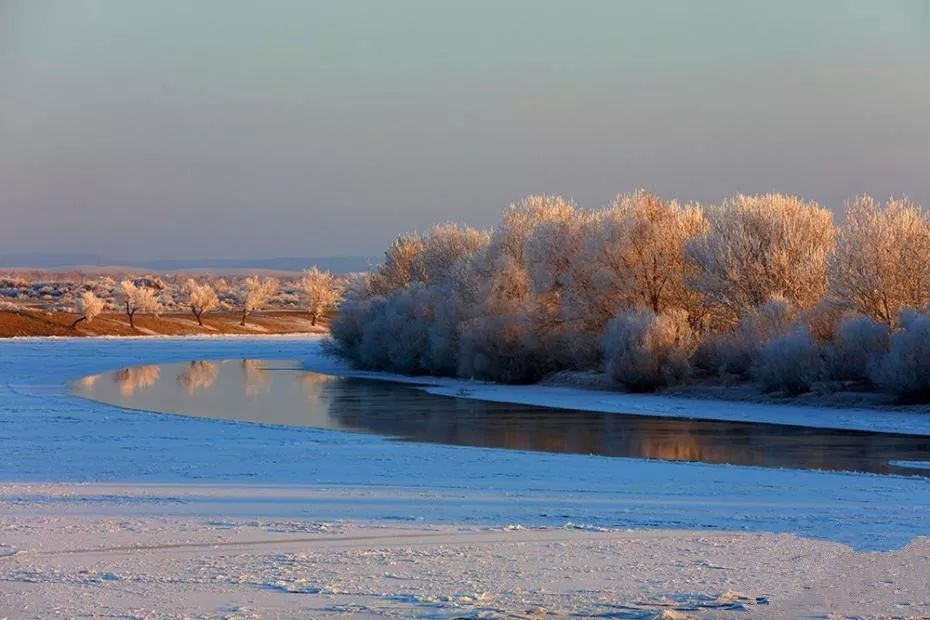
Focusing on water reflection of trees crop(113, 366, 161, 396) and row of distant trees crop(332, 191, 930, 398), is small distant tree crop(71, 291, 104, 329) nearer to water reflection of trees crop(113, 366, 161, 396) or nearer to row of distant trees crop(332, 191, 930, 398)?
water reflection of trees crop(113, 366, 161, 396)

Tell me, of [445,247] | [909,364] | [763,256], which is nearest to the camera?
[909,364]

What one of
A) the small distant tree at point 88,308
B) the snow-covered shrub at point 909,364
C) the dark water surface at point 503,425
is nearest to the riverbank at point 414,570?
the dark water surface at point 503,425

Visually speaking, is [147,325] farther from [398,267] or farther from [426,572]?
[426,572]

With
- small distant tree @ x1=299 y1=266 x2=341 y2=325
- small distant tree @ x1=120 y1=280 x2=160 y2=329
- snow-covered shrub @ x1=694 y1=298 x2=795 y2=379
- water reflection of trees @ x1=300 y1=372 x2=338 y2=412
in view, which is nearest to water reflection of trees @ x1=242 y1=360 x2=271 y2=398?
water reflection of trees @ x1=300 y1=372 x2=338 y2=412

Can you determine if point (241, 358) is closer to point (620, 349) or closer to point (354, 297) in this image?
point (354, 297)

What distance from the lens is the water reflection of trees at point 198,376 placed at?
121 feet

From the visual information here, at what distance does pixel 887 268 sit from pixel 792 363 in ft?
15.8

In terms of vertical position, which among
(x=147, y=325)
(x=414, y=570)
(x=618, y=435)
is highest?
(x=414, y=570)

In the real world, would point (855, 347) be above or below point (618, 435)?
above

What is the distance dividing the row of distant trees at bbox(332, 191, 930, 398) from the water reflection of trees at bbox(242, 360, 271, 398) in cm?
478

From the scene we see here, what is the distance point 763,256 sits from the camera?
36250mm

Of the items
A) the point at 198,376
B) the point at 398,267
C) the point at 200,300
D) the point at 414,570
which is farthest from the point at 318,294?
the point at 414,570

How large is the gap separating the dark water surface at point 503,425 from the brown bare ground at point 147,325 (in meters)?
45.2

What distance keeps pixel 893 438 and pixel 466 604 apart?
1537 centimetres
